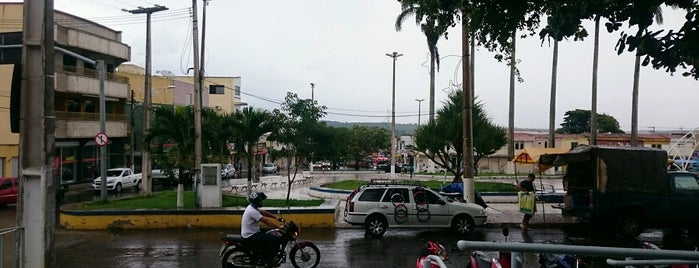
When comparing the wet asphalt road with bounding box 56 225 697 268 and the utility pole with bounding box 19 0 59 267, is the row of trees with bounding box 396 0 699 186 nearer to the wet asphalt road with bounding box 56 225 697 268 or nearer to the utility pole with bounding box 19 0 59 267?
the wet asphalt road with bounding box 56 225 697 268

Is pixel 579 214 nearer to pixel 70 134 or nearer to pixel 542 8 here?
pixel 542 8

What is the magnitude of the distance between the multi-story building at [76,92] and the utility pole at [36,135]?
89.5ft

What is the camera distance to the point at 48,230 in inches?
268

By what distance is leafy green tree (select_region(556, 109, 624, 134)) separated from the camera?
8850 centimetres

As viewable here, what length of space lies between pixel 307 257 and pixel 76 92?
30380 millimetres

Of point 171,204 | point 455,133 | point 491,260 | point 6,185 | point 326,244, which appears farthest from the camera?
point 455,133

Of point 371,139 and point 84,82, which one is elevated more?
point 84,82

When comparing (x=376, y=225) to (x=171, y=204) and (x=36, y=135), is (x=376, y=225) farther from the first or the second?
(x=36, y=135)

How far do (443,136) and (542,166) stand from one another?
8.62 metres

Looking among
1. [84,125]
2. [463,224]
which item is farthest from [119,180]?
[463,224]

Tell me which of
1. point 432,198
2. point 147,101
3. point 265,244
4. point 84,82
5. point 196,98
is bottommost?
point 265,244

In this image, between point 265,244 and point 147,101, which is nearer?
point 265,244

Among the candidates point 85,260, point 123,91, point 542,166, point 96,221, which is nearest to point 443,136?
point 542,166

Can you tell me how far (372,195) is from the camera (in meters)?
15.1
